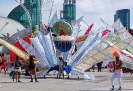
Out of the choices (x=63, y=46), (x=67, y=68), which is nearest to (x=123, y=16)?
(x=63, y=46)

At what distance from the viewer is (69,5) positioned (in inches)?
5738

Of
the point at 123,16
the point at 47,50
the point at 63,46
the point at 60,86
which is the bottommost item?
the point at 60,86

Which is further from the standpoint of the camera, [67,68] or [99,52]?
[99,52]

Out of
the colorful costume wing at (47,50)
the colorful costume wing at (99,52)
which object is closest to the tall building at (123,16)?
the colorful costume wing at (99,52)

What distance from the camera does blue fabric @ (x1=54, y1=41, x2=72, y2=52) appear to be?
21.1 metres

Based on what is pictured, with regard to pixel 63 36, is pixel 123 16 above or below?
above

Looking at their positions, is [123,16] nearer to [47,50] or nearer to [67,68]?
[47,50]

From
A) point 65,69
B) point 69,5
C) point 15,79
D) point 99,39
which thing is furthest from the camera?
point 69,5

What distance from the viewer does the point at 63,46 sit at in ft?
69.5

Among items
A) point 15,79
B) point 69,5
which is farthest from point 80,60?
point 69,5

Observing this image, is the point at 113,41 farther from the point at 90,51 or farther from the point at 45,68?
the point at 45,68

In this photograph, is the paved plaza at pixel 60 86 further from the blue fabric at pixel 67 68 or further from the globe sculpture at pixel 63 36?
the globe sculpture at pixel 63 36

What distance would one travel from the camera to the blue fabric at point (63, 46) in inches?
830

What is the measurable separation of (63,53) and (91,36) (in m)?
2.22
